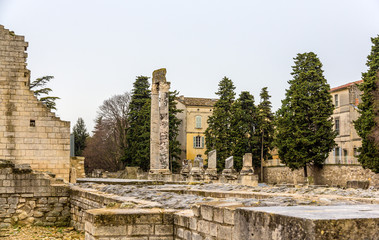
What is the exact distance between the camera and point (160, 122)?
28000 millimetres

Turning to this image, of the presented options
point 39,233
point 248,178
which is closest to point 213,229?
point 39,233

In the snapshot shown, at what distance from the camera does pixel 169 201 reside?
8023 mm

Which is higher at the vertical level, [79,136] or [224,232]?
[79,136]

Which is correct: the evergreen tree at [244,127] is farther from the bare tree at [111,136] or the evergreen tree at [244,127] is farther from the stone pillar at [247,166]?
the stone pillar at [247,166]

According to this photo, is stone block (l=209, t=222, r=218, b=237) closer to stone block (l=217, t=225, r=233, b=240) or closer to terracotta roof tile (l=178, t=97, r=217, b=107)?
stone block (l=217, t=225, r=233, b=240)

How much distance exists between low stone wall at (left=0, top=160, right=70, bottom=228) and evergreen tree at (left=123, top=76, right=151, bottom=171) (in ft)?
109

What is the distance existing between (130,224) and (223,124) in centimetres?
4234

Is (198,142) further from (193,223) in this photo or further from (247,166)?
(193,223)

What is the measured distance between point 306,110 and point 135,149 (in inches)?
723

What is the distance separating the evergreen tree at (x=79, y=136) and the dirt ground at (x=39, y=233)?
46404 millimetres

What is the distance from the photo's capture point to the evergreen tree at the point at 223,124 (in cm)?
4744

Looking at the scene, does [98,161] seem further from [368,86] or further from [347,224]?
[347,224]

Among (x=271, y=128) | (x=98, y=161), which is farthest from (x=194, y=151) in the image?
(x=271, y=128)

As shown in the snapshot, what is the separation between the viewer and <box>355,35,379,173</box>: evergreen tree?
32.2 metres
